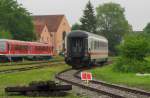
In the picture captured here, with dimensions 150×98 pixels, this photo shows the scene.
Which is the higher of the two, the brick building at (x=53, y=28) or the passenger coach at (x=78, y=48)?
the brick building at (x=53, y=28)

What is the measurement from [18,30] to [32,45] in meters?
21.4

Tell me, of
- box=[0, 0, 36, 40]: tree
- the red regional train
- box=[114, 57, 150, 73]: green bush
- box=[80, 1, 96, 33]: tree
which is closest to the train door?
box=[114, 57, 150, 73]: green bush

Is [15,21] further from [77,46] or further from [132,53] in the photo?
[132,53]

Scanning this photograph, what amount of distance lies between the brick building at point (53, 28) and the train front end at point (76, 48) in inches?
2886

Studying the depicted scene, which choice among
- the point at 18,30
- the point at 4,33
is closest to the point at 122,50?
the point at 4,33

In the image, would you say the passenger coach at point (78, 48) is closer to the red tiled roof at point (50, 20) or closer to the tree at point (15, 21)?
the tree at point (15, 21)

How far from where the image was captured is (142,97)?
1866 centimetres

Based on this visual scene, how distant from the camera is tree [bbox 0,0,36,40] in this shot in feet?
292

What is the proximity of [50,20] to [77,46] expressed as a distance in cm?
8997

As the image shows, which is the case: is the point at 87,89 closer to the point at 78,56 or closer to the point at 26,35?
the point at 78,56

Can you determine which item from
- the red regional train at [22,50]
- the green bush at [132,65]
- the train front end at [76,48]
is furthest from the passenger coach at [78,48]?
the red regional train at [22,50]

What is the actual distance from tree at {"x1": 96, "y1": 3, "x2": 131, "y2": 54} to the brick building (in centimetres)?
1279

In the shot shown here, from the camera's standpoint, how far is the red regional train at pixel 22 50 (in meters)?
59.7

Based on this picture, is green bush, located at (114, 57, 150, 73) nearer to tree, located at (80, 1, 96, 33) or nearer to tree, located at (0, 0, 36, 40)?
tree, located at (0, 0, 36, 40)
